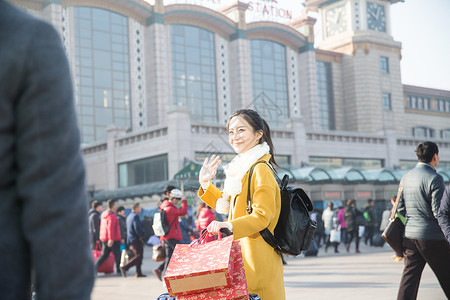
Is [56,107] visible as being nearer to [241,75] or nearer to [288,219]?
[288,219]

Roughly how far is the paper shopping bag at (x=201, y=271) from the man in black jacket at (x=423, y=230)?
10.6ft

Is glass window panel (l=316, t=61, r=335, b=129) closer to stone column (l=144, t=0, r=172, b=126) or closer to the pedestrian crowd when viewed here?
stone column (l=144, t=0, r=172, b=126)

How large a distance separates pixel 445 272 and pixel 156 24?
39943 mm

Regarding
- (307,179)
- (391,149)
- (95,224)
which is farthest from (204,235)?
(391,149)

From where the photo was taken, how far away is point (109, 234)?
47.1ft

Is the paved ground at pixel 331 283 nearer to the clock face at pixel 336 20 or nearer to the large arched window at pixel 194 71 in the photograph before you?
the large arched window at pixel 194 71

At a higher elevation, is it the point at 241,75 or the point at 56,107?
the point at 241,75

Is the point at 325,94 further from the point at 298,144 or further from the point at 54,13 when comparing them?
the point at 54,13

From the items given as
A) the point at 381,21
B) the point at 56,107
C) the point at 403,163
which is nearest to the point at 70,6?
the point at 403,163

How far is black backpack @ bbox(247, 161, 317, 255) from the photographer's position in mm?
4004

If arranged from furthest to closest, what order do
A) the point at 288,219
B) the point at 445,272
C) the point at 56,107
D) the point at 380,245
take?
1. the point at 380,245
2. the point at 445,272
3. the point at 288,219
4. the point at 56,107

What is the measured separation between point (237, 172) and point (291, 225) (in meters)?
0.54

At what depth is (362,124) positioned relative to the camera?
189ft

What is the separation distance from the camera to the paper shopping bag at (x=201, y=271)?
11.2 feet
